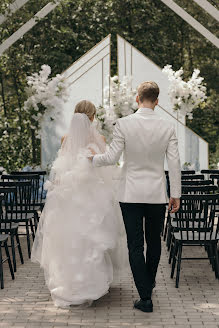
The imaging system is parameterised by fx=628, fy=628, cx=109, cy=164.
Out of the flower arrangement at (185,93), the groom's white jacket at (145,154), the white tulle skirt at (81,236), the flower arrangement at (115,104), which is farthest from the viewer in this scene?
the flower arrangement at (185,93)

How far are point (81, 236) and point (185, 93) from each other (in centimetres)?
740

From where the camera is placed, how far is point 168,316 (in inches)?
204

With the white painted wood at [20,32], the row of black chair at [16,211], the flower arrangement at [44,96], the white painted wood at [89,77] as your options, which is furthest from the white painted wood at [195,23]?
the row of black chair at [16,211]

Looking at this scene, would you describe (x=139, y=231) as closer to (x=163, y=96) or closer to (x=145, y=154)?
(x=145, y=154)

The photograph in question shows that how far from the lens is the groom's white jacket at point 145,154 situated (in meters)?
5.23

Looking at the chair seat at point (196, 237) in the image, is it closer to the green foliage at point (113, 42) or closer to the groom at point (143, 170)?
the groom at point (143, 170)

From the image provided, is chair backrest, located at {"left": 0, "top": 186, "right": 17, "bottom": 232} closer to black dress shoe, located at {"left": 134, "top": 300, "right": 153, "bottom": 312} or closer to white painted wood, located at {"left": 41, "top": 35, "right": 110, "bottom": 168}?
black dress shoe, located at {"left": 134, "top": 300, "right": 153, "bottom": 312}

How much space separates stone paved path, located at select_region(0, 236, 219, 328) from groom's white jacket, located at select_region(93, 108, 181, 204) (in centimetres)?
96

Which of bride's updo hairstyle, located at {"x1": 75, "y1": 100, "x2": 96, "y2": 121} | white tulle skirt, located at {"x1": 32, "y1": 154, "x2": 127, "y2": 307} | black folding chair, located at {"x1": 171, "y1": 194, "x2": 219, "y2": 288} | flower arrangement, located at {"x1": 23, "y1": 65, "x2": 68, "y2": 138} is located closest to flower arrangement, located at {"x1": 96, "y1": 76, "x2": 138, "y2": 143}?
flower arrangement, located at {"x1": 23, "y1": 65, "x2": 68, "y2": 138}

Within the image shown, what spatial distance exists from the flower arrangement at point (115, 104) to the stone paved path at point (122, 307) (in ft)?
17.4

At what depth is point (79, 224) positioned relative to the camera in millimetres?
5609

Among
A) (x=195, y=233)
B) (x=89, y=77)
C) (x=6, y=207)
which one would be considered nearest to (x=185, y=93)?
(x=89, y=77)

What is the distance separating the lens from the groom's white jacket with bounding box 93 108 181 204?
17.1ft

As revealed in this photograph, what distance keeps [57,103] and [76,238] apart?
21.4 ft
